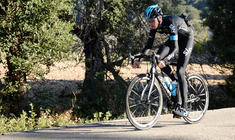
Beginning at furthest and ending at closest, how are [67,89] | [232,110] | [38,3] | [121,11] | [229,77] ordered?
[67,89]
[229,77]
[121,11]
[38,3]
[232,110]

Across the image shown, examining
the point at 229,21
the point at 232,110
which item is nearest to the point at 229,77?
the point at 229,21

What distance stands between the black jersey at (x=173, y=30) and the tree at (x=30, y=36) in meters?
5.29

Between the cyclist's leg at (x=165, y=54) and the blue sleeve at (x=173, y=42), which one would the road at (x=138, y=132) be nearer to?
the cyclist's leg at (x=165, y=54)

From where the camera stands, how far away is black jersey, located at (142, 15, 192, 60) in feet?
18.2

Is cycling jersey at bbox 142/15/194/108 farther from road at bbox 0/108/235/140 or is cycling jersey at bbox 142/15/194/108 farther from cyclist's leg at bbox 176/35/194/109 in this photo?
road at bbox 0/108/235/140

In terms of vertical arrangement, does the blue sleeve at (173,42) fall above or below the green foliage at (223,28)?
below

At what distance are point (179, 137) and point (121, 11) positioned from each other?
811 cm

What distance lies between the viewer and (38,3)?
32.7 feet

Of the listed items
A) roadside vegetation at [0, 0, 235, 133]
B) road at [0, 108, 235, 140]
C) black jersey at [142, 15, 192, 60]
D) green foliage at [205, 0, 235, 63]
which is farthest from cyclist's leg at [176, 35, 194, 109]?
green foliage at [205, 0, 235, 63]

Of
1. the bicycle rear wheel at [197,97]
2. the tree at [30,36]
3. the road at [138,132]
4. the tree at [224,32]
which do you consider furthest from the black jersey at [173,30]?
the tree at [224,32]

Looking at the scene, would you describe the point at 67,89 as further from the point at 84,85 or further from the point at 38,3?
the point at 38,3

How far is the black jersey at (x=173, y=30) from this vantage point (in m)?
5.56

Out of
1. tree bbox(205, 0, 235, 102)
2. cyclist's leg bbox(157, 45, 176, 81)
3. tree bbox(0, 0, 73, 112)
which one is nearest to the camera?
cyclist's leg bbox(157, 45, 176, 81)

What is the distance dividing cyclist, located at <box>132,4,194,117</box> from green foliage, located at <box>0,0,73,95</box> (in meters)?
5.31
